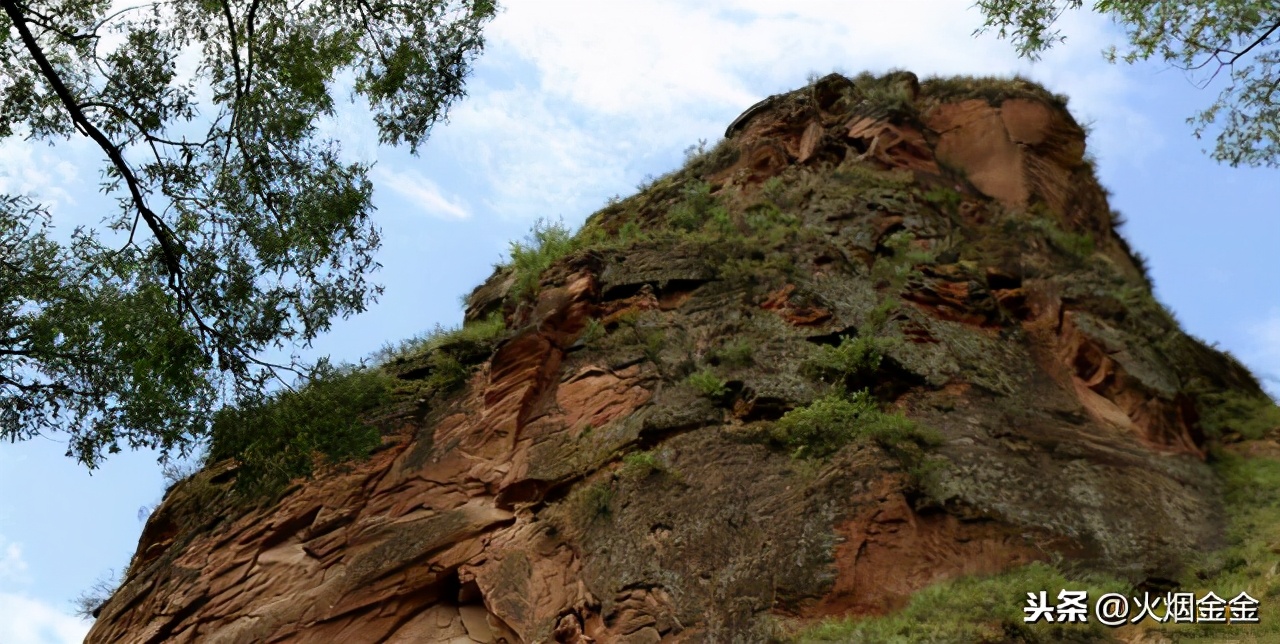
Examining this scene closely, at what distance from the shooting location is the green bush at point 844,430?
12.9 metres

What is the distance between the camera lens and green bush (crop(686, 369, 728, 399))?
14.1 m

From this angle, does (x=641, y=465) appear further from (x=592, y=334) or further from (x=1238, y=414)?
(x=1238, y=414)

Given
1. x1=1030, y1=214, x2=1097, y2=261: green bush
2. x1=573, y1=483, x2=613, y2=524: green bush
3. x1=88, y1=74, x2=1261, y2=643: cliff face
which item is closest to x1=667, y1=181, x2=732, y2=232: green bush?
x1=88, y1=74, x2=1261, y2=643: cliff face

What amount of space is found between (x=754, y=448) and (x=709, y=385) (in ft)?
4.00

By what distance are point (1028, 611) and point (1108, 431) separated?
4.09m

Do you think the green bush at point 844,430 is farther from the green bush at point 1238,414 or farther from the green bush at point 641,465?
the green bush at point 1238,414

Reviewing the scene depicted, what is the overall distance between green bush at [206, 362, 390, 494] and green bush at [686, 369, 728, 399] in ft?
12.6

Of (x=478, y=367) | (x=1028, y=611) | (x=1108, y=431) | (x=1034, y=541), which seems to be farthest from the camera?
(x=478, y=367)

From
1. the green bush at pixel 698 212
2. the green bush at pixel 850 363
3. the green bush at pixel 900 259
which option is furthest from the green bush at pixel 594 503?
the green bush at pixel 698 212

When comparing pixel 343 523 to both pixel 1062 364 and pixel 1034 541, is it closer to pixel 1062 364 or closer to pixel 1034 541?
pixel 1034 541

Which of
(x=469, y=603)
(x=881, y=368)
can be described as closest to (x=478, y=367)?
(x=469, y=603)

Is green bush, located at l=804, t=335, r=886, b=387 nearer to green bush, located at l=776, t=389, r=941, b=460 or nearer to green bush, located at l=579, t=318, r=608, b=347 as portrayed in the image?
green bush, located at l=776, t=389, r=941, b=460

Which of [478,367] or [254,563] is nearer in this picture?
[254,563]

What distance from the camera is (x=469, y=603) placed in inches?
534
